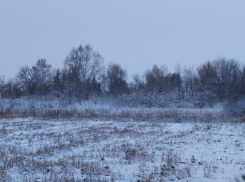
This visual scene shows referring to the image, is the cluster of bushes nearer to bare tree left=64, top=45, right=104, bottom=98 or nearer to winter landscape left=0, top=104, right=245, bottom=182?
bare tree left=64, top=45, right=104, bottom=98

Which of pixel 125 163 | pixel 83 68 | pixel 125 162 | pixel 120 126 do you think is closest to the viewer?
pixel 125 163

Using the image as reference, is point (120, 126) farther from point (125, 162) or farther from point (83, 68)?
point (83, 68)

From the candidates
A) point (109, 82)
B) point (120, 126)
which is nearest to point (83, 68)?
point (109, 82)

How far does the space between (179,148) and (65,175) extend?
19.8 ft

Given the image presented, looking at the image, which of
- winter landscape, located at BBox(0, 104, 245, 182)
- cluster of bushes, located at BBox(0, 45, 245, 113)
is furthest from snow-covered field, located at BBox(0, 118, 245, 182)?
cluster of bushes, located at BBox(0, 45, 245, 113)

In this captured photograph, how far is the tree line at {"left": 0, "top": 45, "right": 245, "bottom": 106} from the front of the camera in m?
63.5

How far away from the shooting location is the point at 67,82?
64688mm

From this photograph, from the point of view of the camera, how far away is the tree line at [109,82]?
63.5 meters

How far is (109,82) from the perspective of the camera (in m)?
70.0

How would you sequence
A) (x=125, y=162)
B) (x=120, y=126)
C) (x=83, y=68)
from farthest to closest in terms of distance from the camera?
1. (x=83, y=68)
2. (x=120, y=126)
3. (x=125, y=162)

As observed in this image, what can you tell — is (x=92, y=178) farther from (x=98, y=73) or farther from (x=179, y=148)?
(x=98, y=73)

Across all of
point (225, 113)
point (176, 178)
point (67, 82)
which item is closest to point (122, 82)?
point (67, 82)

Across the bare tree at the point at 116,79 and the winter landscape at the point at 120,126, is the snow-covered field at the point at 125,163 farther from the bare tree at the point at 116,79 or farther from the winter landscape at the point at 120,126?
the bare tree at the point at 116,79

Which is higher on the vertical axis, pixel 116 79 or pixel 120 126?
pixel 116 79
